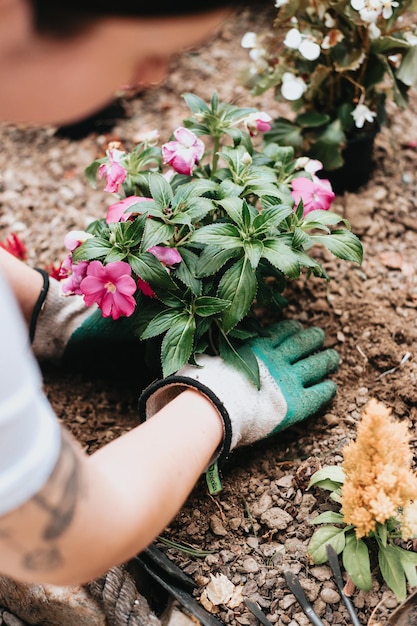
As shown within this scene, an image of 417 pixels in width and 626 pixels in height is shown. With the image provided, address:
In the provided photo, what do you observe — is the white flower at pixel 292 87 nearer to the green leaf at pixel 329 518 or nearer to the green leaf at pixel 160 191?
the green leaf at pixel 160 191

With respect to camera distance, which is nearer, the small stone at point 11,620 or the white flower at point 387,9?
the small stone at point 11,620

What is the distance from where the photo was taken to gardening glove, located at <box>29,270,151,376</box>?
1.70 m

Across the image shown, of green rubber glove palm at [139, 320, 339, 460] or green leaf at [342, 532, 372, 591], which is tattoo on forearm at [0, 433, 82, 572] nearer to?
green rubber glove palm at [139, 320, 339, 460]

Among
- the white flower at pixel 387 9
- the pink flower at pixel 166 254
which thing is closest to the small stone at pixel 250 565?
the pink flower at pixel 166 254

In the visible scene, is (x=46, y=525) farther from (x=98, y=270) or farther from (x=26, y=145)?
(x=26, y=145)

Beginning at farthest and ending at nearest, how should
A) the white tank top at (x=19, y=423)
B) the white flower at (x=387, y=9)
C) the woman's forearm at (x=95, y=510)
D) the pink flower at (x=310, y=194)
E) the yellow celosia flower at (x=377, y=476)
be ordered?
the white flower at (x=387, y=9)
the pink flower at (x=310, y=194)
the yellow celosia flower at (x=377, y=476)
the woman's forearm at (x=95, y=510)
the white tank top at (x=19, y=423)

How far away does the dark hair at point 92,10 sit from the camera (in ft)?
10.9

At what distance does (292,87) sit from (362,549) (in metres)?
1.22

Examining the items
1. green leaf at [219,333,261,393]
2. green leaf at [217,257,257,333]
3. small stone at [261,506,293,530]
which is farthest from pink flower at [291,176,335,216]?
small stone at [261,506,293,530]

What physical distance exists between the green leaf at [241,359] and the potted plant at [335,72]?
2.36ft

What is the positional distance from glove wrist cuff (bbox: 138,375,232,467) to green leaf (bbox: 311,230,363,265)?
1.37 ft

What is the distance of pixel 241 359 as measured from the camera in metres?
1.48

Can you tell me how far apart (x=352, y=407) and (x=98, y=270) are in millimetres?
719

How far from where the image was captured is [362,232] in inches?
78.7
